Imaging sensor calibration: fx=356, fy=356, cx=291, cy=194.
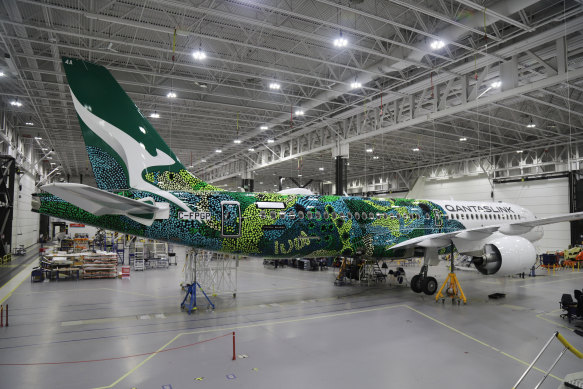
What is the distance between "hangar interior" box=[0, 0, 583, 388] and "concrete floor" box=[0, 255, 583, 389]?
57mm

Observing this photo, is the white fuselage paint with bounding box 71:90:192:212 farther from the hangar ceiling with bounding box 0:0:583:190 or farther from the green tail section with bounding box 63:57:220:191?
the hangar ceiling with bounding box 0:0:583:190

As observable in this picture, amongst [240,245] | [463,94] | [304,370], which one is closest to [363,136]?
[463,94]

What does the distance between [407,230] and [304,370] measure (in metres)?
9.76

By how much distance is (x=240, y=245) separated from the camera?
39.1 ft

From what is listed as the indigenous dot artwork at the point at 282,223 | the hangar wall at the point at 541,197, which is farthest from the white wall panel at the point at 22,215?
the hangar wall at the point at 541,197

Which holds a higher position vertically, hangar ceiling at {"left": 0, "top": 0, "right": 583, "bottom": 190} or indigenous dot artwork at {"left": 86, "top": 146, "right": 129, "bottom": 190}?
hangar ceiling at {"left": 0, "top": 0, "right": 583, "bottom": 190}

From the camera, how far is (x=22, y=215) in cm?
3266

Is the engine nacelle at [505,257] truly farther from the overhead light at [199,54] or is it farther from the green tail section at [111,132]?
the overhead light at [199,54]

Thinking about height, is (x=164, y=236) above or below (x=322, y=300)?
above

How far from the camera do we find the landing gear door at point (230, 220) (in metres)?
11.6

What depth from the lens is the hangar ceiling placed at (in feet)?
43.5

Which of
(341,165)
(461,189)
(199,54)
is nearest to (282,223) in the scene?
(199,54)

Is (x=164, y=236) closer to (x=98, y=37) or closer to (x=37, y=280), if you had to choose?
(x=98, y=37)

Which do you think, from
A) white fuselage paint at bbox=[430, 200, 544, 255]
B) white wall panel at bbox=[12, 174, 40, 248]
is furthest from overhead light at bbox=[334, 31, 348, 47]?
white wall panel at bbox=[12, 174, 40, 248]
